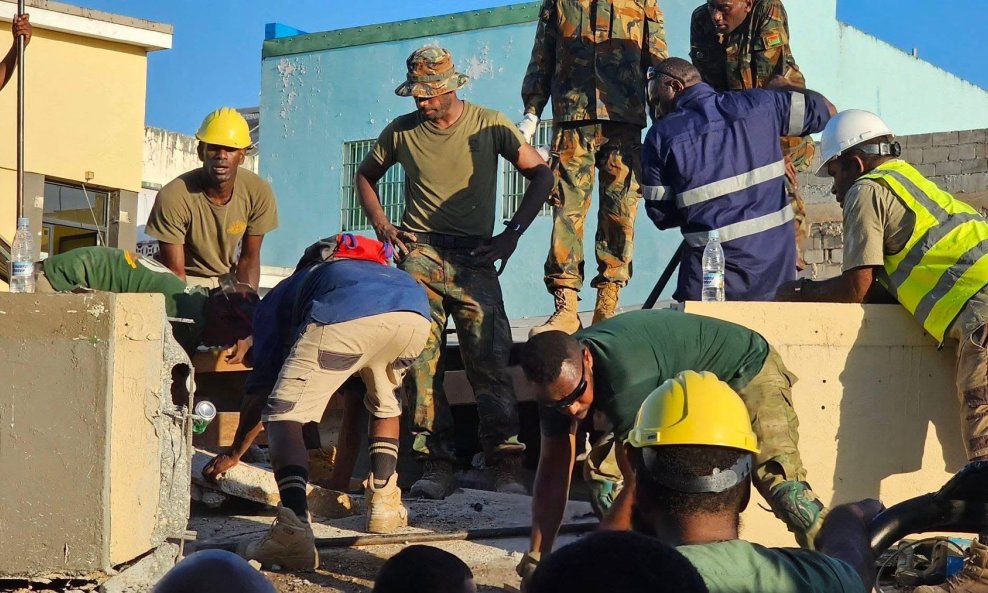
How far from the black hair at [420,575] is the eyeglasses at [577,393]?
2293mm

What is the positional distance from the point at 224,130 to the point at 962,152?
668cm

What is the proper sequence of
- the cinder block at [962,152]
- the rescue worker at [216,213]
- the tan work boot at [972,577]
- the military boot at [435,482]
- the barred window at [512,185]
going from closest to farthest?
the tan work boot at [972,577] < the military boot at [435,482] < the rescue worker at [216,213] < the cinder block at [962,152] < the barred window at [512,185]

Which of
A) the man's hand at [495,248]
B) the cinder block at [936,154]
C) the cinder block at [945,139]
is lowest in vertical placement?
the man's hand at [495,248]

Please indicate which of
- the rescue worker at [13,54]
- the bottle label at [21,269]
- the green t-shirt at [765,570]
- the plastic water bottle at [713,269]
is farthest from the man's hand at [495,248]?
the green t-shirt at [765,570]

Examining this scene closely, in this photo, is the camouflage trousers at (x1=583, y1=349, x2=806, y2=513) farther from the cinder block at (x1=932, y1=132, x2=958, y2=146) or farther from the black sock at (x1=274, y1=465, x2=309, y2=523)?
the cinder block at (x1=932, y1=132, x2=958, y2=146)

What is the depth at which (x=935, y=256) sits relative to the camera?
6031 mm

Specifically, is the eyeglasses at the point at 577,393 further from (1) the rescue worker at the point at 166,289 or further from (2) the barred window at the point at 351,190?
(2) the barred window at the point at 351,190

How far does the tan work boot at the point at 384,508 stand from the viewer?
6570 mm

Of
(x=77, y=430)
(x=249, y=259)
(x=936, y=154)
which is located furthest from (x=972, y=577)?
(x=936, y=154)

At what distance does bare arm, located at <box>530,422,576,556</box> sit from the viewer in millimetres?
5266

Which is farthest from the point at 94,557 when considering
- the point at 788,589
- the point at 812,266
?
the point at 812,266

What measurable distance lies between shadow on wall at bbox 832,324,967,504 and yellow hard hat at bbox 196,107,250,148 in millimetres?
4194

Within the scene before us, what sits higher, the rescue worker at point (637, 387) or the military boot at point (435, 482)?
the rescue worker at point (637, 387)

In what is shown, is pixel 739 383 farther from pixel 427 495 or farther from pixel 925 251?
pixel 427 495
